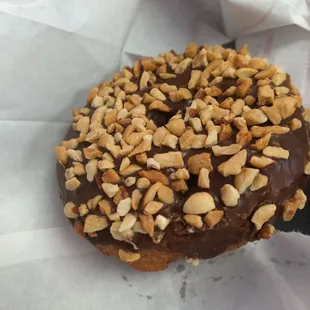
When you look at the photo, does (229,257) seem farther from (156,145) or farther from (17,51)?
(17,51)

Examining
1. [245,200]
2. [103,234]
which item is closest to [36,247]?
[103,234]

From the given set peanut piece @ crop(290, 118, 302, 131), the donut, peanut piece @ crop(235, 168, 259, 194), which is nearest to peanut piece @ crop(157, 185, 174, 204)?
the donut

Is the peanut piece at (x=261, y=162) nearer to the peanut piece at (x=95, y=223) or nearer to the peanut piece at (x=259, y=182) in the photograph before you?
the peanut piece at (x=259, y=182)

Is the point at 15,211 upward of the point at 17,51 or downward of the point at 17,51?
downward

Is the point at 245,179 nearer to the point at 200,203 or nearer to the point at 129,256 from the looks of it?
the point at 200,203

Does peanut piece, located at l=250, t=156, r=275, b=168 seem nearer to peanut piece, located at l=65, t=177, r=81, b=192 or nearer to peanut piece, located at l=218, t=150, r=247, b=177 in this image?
peanut piece, located at l=218, t=150, r=247, b=177

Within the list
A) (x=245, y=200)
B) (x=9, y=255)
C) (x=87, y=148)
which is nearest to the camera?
(x=245, y=200)
